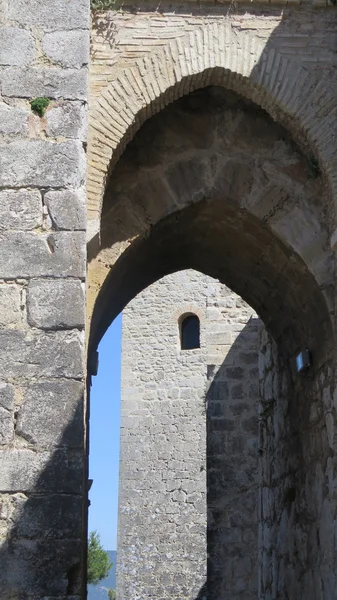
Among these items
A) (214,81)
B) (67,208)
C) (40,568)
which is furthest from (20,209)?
(214,81)

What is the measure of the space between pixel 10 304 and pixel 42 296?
0.15 meters

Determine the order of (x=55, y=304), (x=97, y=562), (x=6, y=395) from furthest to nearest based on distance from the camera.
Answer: (x=97, y=562)
(x=55, y=304)
(x=6, y=395)

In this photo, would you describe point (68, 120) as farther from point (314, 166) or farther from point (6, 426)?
point (314, 166)

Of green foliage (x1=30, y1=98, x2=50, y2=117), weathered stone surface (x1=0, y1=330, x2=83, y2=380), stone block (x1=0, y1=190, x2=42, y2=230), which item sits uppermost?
green foliage (x1=30, y1=98, x2=50, y2=117)

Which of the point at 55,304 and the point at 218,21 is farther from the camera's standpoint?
the point at 218,21

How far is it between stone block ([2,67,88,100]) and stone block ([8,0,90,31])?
265 mm

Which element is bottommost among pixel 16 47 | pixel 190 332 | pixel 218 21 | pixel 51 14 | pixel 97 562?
pixel 97 562

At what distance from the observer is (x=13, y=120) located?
4.45 meters

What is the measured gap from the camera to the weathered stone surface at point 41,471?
3.90 metres

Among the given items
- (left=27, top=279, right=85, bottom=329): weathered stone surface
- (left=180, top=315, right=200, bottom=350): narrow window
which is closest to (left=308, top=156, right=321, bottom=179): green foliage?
(left=27, top=279, right=85, bottom=329): weathered stone surface

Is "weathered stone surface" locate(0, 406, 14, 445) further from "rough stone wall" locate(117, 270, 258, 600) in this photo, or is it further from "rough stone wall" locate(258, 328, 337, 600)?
"rough stone wall" locate(117, 270, 258, 600)

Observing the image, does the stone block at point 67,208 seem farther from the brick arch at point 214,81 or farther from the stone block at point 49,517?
the stone block at point 49,517

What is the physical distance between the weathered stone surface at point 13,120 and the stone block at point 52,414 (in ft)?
4.22

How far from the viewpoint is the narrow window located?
16.0 metres
